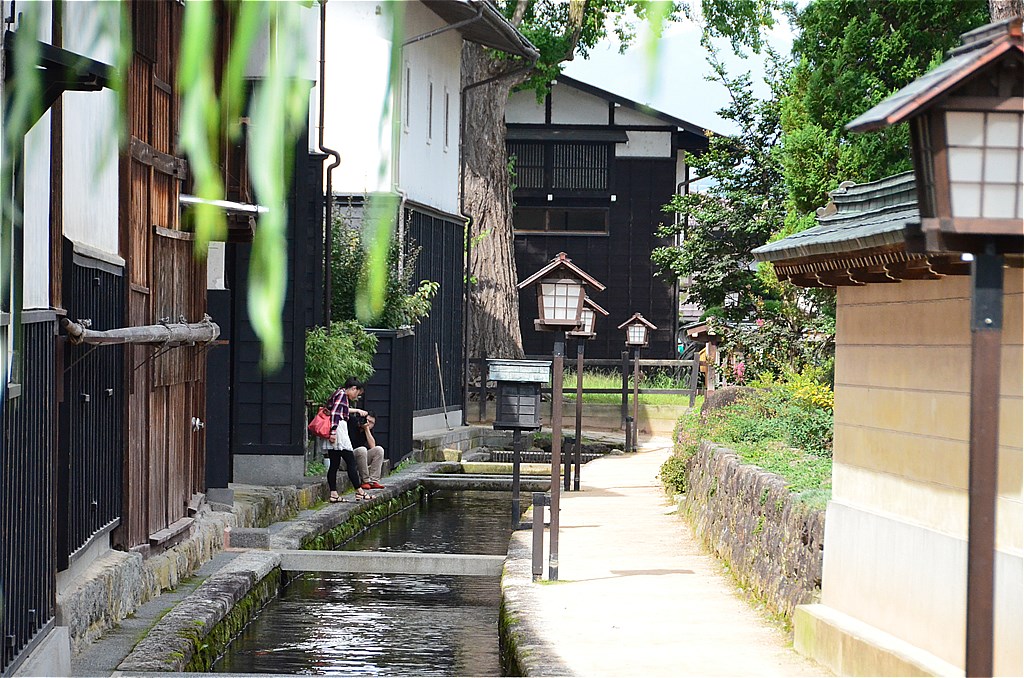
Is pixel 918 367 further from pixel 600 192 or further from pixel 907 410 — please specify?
pixel 600 192

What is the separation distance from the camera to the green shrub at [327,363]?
15242 millimetres

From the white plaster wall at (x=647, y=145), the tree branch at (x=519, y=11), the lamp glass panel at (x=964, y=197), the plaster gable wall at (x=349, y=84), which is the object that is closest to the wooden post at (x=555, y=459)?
the lamp glass panel at (x=964, y=197)

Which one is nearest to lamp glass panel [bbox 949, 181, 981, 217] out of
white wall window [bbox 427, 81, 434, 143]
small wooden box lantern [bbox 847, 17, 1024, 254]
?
small wooden box lantern [bbox 847, 17, 1024, 254]

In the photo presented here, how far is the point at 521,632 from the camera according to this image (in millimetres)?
7984

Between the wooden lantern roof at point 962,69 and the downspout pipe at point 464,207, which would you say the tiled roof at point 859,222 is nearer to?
the wooden lantern roof at point 962,69

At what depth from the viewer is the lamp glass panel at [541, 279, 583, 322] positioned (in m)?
14.3

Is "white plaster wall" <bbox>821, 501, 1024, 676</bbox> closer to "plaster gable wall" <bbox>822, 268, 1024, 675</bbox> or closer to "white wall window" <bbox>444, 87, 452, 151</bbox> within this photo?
"plaster gable wall" <bbox>822, 268, 1024, 675</bbox>

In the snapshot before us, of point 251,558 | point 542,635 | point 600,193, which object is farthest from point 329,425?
point 600,193

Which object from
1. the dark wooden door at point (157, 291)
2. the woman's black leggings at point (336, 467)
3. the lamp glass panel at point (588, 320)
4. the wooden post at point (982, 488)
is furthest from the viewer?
the lamp glass panel at point (588, 320)

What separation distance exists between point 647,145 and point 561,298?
1792 cm

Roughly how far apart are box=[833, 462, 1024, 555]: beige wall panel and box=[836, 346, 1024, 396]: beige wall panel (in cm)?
47

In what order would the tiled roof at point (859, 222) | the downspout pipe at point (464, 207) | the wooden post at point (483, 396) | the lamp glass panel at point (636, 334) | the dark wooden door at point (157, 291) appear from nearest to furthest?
the tiled roof at point (859, 222) < the dark wooden door at point (157, 291) < the downspout pipe at point (464, 207) < the wooden post at point (483, 396) < the lamp glass panel at point (636, 334)

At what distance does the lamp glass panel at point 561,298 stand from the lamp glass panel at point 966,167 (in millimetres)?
10667

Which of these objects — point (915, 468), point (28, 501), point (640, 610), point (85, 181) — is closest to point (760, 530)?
point (640, 610)
